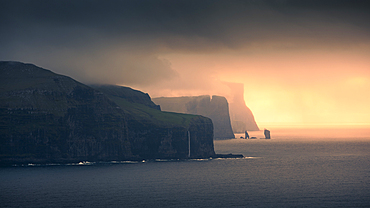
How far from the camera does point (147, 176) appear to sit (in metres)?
153

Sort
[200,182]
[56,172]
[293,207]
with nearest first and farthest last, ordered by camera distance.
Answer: [293,207] < [200,182] < [56,172]

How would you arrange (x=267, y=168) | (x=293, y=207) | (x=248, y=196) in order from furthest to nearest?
(x=267, y=168), (x=248, y=196), (x=293, y=207)

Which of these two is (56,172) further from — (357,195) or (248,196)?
(357,195)

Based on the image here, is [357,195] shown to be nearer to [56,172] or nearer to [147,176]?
[147,176]

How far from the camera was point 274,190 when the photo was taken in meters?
124

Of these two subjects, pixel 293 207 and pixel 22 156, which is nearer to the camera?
pixel 293 207

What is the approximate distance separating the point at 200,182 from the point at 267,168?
53936 mm

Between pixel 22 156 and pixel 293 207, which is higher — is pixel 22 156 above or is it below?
above

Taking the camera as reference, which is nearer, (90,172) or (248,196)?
(248,196)

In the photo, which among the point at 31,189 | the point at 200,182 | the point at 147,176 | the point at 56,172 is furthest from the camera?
the point at 56,172

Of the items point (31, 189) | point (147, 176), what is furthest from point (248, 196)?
point (31, 189)

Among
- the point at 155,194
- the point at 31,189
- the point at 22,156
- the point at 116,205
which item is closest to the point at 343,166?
the point at 155,194

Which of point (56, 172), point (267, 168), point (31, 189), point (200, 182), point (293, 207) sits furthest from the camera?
point (267, 168)

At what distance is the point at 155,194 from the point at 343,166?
115m
